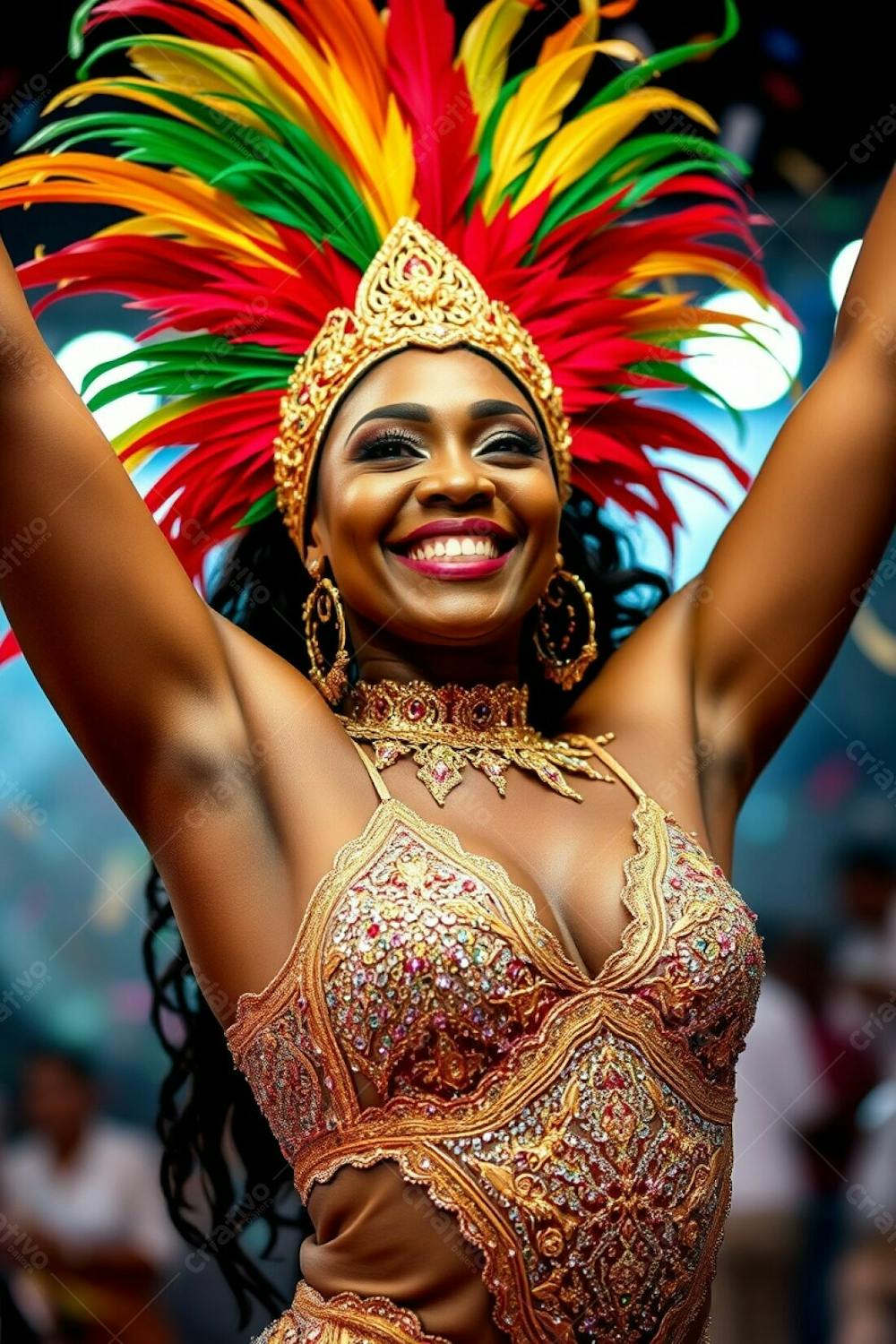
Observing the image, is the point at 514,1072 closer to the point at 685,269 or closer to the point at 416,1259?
the point at 416,1259

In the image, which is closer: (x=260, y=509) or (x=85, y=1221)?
(x=260, y=509)

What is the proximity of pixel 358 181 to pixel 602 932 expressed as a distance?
1264 millimetres

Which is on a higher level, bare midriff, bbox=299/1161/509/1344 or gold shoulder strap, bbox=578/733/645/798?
gold shoulder strap, bbox=578/733/645/798

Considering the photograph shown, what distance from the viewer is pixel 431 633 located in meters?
2.52

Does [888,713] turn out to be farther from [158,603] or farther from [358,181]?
[158,603]

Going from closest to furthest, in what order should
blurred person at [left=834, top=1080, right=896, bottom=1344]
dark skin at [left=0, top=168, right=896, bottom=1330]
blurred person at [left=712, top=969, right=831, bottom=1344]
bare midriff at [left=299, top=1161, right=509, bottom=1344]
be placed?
bare midriff at [left=299, top=1161, right=509, bottom=1344]
dark skin at [left=0, top=168, right=896, bottom=1330]
blurred person at [left=834, top=1080, right=896, bottom=1344]
blurred person at [left=712, top=969, right=831, bottom=1344]

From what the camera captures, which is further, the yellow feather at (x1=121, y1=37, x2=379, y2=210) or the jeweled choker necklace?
the yellow feather at (x1=121, y1=37, x2=379, y2=210)

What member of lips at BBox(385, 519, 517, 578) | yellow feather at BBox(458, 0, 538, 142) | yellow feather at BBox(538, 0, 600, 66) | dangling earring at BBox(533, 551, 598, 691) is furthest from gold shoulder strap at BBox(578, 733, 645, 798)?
yellow feather at BBox(538, 0, 600, 66)

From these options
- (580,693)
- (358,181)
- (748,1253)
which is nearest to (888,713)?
(748,1253)

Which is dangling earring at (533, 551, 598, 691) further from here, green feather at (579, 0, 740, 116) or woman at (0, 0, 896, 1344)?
green feather at (579, 0, 740, 116)

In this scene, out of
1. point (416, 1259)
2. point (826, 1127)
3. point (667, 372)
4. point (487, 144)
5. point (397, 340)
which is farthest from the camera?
point (826, 1127)

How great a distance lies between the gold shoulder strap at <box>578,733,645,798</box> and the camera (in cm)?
253

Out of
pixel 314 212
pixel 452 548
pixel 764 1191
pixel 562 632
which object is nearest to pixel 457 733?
pixel 452 548

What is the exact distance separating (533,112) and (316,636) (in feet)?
3.09
